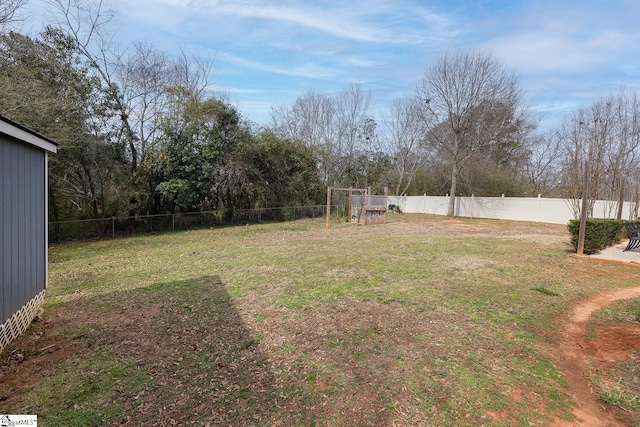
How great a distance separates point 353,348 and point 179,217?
445 inches

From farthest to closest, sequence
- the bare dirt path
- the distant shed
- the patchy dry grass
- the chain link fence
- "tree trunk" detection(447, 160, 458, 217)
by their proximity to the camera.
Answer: "tree trunk" detection(447, 160, 458, 217) < the chain link fence < the distant shed < the patchy dry grass < the bare dirt path

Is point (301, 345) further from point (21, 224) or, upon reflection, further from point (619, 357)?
point (21, 224)

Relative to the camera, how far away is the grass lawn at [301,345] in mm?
2281

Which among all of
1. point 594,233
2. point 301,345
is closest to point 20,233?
point 301,345

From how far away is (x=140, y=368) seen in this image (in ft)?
9.15

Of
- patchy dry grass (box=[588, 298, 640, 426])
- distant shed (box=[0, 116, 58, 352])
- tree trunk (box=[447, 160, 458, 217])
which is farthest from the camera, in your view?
tree trunk (box=[447, 160, 458, 217])

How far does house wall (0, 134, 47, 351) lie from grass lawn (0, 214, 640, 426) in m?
0.32

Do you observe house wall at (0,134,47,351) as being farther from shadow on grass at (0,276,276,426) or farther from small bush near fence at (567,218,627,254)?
small bush near fence at (567,218,627,254)

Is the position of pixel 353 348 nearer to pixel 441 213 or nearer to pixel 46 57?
pixel 46 57

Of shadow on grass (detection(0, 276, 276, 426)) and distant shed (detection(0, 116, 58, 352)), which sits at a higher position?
distant shed (detection(0, 116, 58, 352))

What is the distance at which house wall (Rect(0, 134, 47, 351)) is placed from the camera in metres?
2.98

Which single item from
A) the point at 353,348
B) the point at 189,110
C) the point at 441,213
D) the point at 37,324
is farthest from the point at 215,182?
the point at 441,213

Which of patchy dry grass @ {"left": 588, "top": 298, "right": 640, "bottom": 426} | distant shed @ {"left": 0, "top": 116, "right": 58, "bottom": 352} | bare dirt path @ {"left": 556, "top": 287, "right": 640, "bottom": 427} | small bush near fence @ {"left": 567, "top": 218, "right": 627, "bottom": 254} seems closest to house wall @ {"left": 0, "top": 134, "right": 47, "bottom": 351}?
distant shed @ {"left": 0, "top": 116, "right": 58, "bottom": 352}

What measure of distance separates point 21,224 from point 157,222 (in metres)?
9.27
